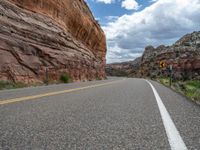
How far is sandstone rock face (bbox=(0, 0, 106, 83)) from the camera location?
863 inches

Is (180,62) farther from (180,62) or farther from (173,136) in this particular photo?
(173,136)

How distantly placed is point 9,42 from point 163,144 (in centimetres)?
1966

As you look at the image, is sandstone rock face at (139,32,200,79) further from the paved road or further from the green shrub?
the paved road

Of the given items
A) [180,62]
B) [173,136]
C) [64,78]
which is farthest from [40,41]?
[180,62]

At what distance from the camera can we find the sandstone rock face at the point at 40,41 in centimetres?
2192

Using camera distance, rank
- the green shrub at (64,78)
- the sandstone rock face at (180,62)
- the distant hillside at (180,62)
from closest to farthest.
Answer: the green shrub at (64,78)
the distant hillside at (180,62)
the sandstone rock face at (180,62)

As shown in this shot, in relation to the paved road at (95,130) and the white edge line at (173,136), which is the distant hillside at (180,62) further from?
the white edge line at (173,136)

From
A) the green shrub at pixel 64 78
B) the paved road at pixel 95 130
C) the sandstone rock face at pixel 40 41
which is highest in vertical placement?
the sandstone rock face at pixel 40 41

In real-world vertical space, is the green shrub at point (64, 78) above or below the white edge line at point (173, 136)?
above

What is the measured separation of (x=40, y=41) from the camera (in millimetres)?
26484

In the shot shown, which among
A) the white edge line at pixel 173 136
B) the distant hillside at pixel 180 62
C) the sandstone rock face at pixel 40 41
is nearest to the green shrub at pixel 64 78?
the sandstone rock face at pixel 40 41

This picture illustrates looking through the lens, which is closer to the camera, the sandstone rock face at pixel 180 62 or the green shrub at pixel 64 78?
the green shrub at pixel 64 78

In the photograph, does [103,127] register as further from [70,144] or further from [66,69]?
[66,69]

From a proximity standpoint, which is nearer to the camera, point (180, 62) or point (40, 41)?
point (40, 41)
